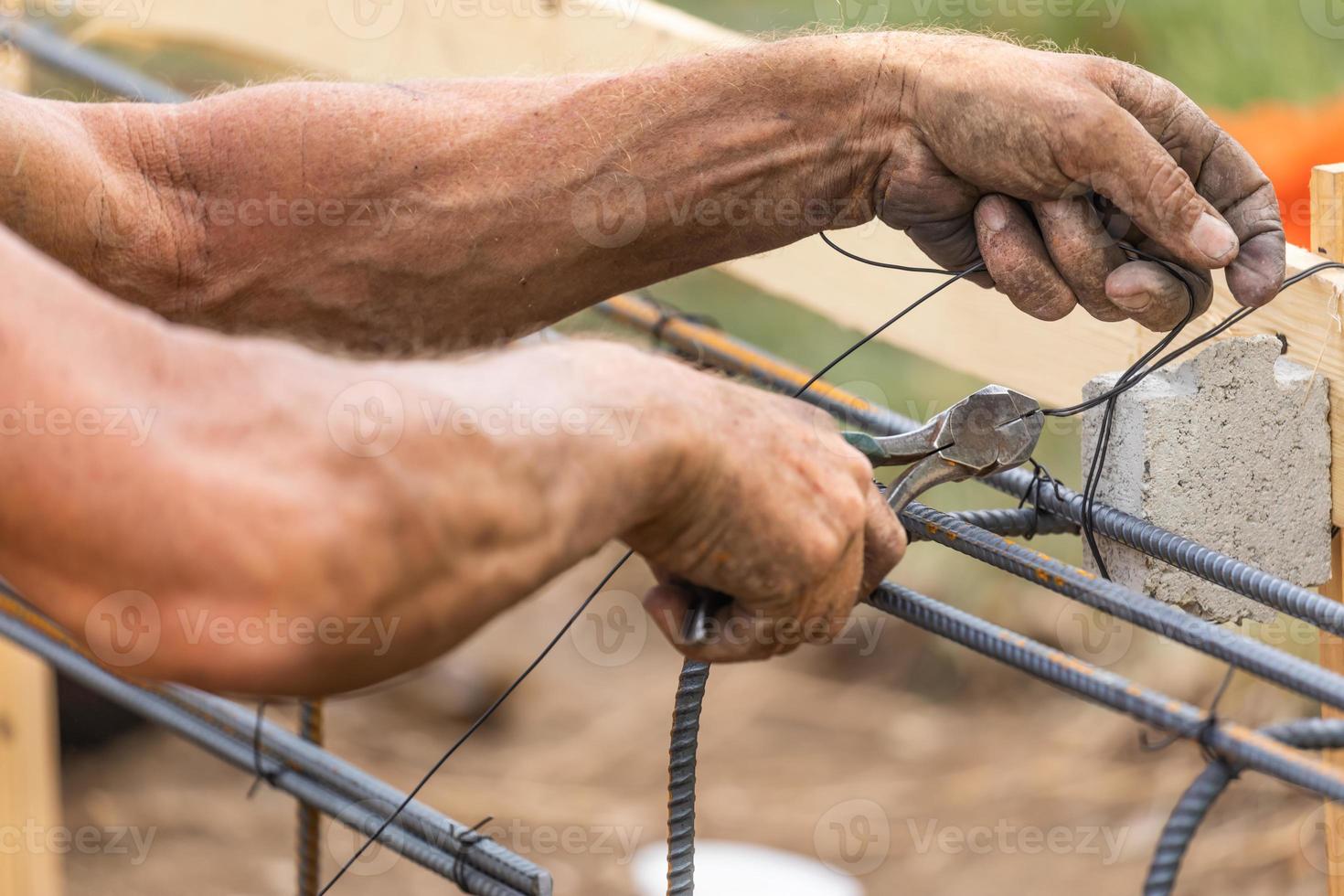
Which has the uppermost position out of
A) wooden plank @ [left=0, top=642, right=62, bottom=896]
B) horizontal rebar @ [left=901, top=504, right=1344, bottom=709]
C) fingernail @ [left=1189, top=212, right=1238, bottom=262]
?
fingernail @ [left=1189, top=212, right=1238, bottom=262]

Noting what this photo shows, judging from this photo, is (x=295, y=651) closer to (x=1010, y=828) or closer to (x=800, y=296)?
(x=800, y=296)

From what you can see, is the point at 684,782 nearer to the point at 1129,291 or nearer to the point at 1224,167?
the point at 1129,291

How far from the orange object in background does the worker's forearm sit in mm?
1418

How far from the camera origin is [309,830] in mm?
1790

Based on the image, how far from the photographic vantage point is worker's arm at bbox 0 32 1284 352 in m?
1.41

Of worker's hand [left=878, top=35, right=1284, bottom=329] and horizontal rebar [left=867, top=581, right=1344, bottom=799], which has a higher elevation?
worker's hand [left=878, top=35, right=1284, bottom=329]

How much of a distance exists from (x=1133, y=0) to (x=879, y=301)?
210cm

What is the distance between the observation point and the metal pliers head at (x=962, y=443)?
4.06 feet

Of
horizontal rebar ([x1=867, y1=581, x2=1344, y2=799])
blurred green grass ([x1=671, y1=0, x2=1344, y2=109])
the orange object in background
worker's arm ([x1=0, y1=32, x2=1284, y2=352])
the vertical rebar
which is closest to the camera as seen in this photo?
horizontal rebar ([x1=867, y1=581, x2=1344, y2=799])

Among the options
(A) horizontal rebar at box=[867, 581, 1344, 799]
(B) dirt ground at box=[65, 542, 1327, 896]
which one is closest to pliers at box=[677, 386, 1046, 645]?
(A) horizontal rebar at box=[867, 581, 1344, 799]

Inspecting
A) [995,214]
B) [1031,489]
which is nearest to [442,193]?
[995,214]

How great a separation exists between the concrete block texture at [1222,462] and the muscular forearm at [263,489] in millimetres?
699

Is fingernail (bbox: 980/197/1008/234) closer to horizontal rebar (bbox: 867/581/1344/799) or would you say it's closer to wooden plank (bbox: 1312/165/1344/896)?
wooden plank (bbox: 1312/165/1344/896)

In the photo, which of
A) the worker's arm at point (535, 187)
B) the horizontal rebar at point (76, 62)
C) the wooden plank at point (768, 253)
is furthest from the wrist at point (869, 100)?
the horizontal rebar at point (76, 62)
